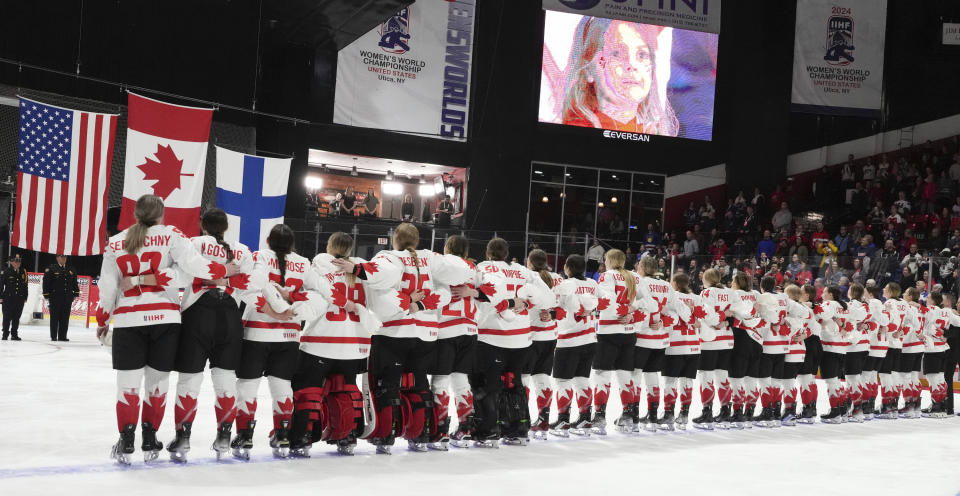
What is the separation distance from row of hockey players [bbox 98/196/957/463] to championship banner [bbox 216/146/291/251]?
727cm

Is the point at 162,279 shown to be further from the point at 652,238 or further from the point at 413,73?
the point at 652,238

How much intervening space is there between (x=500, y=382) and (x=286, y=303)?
2.14 meters

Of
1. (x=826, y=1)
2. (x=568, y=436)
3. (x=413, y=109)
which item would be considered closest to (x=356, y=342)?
(x=568, y=436)

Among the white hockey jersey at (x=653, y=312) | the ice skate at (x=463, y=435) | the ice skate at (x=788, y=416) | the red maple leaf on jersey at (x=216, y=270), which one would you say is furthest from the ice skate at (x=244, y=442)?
the ice skate at (x=788, y=416)

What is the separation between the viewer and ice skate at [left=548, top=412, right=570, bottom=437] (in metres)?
8.57

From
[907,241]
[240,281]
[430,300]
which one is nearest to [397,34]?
[907,241]

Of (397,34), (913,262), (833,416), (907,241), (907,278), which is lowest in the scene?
(833,416)

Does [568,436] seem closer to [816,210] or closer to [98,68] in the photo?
[98,68]

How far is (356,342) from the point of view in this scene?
21.9 feet

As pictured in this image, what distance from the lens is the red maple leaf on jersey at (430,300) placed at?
698 cm

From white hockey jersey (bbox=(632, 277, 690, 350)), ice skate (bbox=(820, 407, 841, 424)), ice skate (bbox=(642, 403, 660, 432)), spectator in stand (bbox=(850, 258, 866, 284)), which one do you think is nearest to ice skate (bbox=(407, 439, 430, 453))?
white hockey jersey (bbox=(632, 277, 690, 350))

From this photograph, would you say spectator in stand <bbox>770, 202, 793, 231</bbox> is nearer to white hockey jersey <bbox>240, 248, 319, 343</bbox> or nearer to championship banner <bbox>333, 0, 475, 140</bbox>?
championship banner <bbox>333, 0, 475, 140</bbox>

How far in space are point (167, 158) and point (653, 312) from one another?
8174 mm

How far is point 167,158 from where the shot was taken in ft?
45.7
